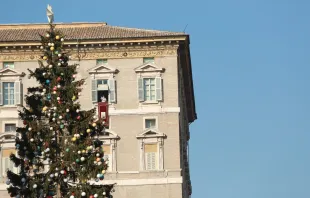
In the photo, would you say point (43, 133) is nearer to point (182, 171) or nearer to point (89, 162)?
point (89, 162)

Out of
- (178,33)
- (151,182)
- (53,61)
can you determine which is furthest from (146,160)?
(53,61)

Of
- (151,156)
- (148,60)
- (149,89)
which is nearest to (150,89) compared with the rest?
(149,89)

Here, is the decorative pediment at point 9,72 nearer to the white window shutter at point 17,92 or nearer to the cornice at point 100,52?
the white window shutter at point 17,92

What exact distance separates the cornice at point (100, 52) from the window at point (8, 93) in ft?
6.09

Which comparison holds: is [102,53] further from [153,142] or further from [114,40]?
[153,142]

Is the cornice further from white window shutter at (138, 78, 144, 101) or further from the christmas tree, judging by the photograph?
the christmas tree

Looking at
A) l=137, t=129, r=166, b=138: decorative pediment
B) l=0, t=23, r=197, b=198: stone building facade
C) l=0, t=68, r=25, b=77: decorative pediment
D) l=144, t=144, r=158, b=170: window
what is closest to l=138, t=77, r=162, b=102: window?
l=0, t=23, r=197, b=198: stone building facade

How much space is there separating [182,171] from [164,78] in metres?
6.69

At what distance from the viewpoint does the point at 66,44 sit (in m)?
87.2

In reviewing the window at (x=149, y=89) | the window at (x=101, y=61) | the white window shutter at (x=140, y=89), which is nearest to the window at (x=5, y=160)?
the window at (x=101, y=61)

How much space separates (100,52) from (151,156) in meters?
8.15

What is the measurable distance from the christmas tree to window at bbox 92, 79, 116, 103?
31931 millimetres

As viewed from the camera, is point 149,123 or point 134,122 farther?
point 149,123

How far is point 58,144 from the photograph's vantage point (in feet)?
175
